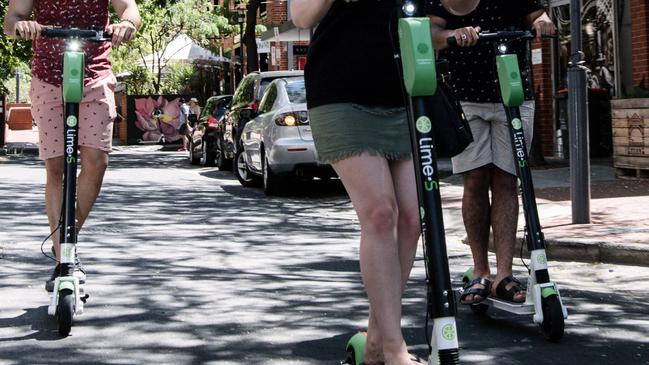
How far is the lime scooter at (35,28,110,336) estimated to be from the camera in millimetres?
4848

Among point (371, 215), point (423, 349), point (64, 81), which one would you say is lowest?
point (423, 349)

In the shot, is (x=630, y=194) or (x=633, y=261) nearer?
(x=633, y=261)

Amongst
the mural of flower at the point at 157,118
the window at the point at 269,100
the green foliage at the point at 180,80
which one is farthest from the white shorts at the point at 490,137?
the green foliage at the point at 180,80

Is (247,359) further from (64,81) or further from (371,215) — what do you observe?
(64,81)

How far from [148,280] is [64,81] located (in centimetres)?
195

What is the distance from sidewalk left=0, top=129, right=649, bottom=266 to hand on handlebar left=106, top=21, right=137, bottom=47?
12.4 feet

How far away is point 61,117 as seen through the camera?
5.34 meters

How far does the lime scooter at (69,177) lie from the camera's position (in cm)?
485

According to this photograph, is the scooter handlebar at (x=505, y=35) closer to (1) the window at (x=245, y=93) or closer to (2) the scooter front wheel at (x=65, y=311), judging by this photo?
(2) the scooter front wheel at (x=65, y=311)

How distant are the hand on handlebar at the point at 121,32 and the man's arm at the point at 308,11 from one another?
1616 millimetres

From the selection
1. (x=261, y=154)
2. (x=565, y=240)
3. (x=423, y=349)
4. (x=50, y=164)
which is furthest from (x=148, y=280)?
(x=261, y=154)

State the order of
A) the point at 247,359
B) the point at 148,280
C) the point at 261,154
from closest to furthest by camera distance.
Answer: the point at 247,359 < the point at 148,280 < the point at 261,154

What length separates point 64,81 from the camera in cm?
492

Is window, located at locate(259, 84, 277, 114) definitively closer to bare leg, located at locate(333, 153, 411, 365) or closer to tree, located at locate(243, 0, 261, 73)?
bare leg, located at locate(333, 153, 411, 365)
